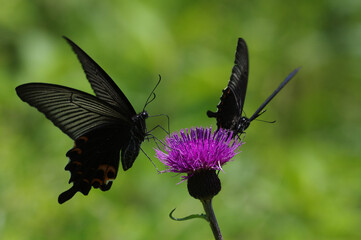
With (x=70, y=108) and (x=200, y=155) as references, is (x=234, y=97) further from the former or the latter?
(x=70, y=108)

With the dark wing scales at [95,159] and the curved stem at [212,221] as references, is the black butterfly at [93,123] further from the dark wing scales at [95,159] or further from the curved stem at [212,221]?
the curved stem at [212,221]

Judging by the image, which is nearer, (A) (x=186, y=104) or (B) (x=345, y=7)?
(A) (x=186, y=104)

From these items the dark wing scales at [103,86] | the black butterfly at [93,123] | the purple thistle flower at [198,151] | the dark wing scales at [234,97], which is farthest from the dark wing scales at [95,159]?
the dark wing scales at [234,97]

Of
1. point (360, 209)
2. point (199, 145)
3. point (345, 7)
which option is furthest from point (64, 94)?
point (345, 7)

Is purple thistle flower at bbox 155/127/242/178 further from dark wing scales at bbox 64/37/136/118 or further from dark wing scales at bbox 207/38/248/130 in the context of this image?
dark wing scales at bbox 64/37/136/118

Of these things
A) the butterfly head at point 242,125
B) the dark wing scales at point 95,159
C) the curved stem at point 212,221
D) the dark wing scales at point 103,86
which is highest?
the butterfly head at point 242,125

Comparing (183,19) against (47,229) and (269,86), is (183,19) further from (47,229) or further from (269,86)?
(47,229)

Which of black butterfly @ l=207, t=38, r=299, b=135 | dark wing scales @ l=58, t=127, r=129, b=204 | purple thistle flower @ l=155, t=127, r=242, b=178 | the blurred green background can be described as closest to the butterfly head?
black butterfly @ l=207, t=38, r=299, b=135
